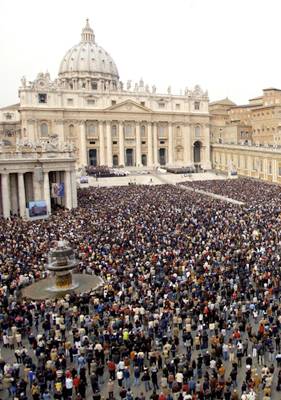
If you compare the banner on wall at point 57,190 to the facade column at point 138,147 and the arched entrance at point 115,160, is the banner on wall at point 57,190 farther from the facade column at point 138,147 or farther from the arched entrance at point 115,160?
the facade column at point 138,147

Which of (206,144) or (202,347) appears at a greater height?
(206,144)

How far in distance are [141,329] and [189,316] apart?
228cm

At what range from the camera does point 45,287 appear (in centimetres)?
2231

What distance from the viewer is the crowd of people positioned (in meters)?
13.1

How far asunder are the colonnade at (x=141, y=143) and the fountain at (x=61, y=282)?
228ft

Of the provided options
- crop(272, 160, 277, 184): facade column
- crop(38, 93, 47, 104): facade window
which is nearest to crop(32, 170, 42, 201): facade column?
crop(272, 160, 277, 184): facade column

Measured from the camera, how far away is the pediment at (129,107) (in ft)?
302

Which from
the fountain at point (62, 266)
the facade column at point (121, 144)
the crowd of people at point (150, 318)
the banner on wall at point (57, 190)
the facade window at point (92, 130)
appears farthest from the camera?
the facade column at point (121, 144)

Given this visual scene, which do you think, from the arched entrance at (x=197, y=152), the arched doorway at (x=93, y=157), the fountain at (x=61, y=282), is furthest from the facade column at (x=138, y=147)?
the fountain at (x=61, y=282)

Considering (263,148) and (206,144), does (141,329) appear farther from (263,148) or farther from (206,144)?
(206,144)

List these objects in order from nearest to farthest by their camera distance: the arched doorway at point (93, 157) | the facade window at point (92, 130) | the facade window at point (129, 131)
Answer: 1. the facade window at point (92, 130)
2. the arched doorway at point (93, 157)
3. the facade window at point (129, 131)

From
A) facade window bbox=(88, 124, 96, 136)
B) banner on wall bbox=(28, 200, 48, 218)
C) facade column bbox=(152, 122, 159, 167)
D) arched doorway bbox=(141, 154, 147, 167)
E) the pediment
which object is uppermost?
the pediment

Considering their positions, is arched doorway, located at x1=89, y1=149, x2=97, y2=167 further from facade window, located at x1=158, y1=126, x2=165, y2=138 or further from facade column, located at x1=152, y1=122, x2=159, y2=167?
facade window, located at x1=158, y1=126, x2=165, y2=138

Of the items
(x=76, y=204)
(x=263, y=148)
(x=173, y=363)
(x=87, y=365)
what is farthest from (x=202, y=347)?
(x=263, y=148)
